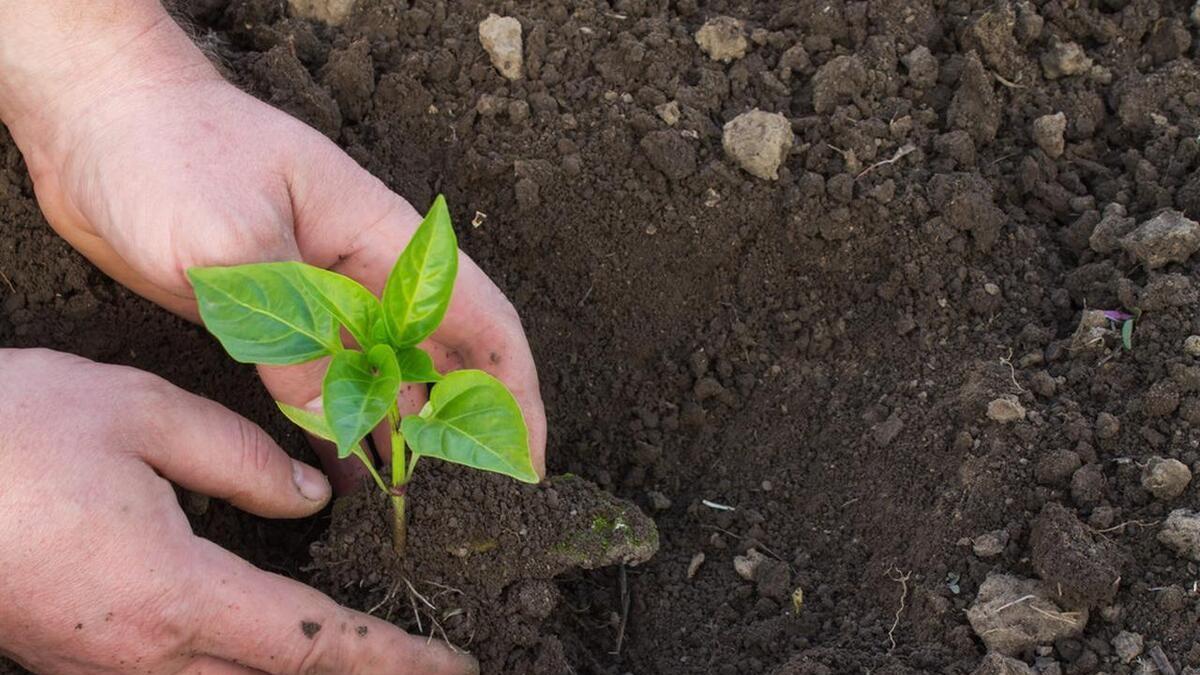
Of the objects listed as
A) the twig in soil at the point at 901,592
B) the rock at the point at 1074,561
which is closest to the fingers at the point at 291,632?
the twig in soil at the point at 901,592

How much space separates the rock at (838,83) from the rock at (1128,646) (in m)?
1.25

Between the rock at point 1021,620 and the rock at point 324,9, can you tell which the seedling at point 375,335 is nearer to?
the rock at point 1021,620

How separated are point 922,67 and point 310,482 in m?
1.58

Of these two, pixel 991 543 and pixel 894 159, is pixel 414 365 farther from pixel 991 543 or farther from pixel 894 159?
pixel 894 159

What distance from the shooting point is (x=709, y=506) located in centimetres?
247

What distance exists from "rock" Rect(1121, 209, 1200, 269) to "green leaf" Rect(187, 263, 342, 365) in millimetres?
1546

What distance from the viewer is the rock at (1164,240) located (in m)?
2.35

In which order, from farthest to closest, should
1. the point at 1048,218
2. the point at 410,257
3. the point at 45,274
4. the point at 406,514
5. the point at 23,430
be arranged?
the point at 1048,218 → the point at 45,274 → the point at 406,514 → the point at 23,430 → the point at 410,257

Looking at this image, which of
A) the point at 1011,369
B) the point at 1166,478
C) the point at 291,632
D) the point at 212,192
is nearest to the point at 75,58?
the point at 212,192

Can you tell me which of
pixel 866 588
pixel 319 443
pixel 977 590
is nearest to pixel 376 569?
pixel 319 443

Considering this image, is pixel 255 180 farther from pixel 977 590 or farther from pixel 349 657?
pixel 977 590

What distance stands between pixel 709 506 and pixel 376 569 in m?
0.68

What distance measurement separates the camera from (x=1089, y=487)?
2.12m

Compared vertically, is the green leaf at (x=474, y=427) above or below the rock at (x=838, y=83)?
above
